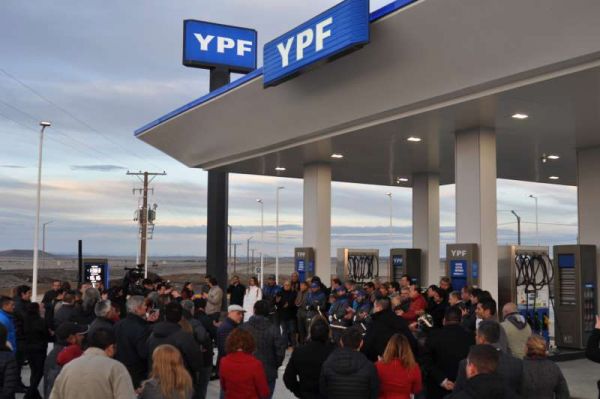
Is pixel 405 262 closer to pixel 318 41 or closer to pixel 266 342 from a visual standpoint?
pixel 318 41

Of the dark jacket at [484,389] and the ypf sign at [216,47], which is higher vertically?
the ypf sign at [216,47]

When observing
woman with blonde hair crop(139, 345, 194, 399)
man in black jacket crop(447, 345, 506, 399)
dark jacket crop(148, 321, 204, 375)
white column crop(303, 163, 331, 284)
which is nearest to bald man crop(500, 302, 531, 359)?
man in black jacket crop(447, 345, 506, 399)

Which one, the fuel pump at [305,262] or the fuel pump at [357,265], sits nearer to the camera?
the fuel pump at [305,262]

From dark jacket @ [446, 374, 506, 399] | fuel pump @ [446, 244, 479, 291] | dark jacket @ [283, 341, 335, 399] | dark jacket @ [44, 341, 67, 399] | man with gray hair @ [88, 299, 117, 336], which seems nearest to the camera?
dark jacket @ [446, 374, 506, 399]

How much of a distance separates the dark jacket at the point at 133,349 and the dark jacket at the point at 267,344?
1.06m

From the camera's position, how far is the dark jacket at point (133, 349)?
692 centimetres

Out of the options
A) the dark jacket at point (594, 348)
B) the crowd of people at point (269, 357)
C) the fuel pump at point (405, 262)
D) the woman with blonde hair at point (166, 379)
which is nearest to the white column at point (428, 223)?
the fuel pump at point (405, 262)

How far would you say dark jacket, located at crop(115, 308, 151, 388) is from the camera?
Answer: 6918 mm

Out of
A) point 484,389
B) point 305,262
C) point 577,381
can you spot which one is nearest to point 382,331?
point 484,389

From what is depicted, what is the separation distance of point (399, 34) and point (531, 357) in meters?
6.84

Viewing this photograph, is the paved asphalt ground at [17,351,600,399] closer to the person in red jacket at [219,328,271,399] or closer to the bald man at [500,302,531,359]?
the bald man at [500,302,531,359]

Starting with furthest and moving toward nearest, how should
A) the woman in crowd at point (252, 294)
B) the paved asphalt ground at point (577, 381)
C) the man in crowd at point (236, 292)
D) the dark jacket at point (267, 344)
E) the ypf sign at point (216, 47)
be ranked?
1. the ypf sign at point (216, 47)
2. the man in crowd at point (236, 292)
3. the woman in crowd at point (252, 294)
4. the paved asphalt ground at point (577, 381)
5. the dark jacket at point (267, 344)

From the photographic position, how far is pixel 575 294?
51.5 ft

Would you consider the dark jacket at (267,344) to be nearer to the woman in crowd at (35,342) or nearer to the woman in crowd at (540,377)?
the woman in crowd at (540,377)
